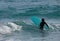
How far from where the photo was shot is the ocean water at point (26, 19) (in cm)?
1517

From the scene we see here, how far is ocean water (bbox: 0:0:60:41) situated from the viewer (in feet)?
49.8

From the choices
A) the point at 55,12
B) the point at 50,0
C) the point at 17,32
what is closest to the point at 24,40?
the point at 17,32

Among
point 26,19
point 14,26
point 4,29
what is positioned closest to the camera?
point 4,29

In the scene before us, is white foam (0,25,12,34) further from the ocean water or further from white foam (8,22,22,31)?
white foam (8,22,22,31)

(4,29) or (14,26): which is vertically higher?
(14,26)

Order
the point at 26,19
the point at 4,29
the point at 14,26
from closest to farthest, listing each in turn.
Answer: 1. the point at 4,29
2. the point at 14,26
3. the point at 26,19

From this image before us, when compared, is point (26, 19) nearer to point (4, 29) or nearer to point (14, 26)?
point (14, 26)

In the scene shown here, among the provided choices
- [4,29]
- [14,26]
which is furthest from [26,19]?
[4,29]

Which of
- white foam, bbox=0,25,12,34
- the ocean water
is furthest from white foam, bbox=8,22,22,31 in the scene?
white foam, bbox=0,25,12,34

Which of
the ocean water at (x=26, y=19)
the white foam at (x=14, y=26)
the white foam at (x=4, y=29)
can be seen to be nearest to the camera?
the ocean water at (x=26, y=19)

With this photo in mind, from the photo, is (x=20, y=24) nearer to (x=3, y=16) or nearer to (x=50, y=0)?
(x=3, y=16)

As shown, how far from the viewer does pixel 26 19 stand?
2152 centimetres

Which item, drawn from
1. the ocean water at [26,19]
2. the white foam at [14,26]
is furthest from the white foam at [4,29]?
the white foam at [14,26]

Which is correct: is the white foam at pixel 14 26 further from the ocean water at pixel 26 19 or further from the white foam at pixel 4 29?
the white foam at pixel 4 29
